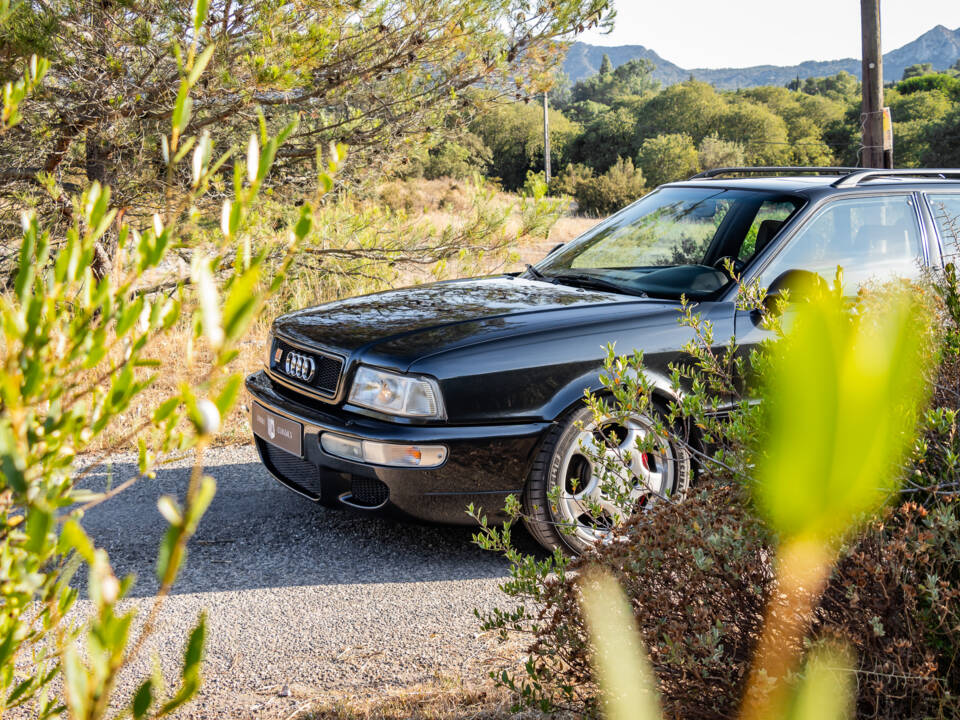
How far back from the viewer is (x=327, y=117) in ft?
26.2

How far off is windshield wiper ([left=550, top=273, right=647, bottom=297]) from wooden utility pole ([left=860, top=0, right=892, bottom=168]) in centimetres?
709

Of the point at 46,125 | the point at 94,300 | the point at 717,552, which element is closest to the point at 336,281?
the point at 46,125

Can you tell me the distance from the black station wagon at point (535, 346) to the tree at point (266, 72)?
281 centimetres

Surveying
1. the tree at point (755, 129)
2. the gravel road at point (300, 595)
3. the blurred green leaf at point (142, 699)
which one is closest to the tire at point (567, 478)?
the gravel road at point (300, 595)

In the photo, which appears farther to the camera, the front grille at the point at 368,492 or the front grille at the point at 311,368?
the front grille at the point at 311,368

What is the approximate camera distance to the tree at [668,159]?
133ft

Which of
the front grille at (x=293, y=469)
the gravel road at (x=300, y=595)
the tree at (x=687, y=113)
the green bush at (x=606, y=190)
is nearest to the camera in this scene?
the gravel road at (x=300, y=595)

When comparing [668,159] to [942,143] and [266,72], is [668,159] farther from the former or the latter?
[266,72]

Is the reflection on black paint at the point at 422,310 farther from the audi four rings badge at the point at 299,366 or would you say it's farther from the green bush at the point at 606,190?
the green bush at the point at 606,190

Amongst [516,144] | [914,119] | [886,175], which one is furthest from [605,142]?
[886,175]

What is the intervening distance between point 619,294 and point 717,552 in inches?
95.2

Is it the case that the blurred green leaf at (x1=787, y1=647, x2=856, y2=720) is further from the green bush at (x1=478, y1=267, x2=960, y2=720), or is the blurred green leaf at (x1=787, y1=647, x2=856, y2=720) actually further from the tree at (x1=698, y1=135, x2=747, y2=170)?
the tree at (x1=698, y1=135, x2=747, y2=170)

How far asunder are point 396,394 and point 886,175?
298 cm

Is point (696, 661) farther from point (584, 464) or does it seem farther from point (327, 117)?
point (327, 117)
